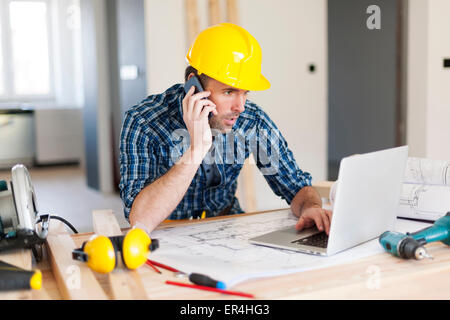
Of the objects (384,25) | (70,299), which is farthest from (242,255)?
(384,25)

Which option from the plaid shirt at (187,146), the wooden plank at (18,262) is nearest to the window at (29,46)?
the plaid shirt at (187,146)

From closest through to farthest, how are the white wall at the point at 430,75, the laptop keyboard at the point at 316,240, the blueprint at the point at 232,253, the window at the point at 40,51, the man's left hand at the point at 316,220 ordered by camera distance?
the blueprint at the point at 232,253 → the laptop keyboard at the point at 316,240 → the man's left hand at the point at 316,220 → the white wall at the point at 430,75 → the window at the point at 40,51

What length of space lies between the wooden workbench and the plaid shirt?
2.06ft

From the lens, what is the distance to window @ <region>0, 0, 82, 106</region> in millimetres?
7379

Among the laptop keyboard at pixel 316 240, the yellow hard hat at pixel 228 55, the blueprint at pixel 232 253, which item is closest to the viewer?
the blueprint at pixel 232 253

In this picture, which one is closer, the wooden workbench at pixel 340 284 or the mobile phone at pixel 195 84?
the wooden workbench at pixel 340 284

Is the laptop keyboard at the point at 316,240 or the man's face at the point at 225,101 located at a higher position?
the man's face at the point at 225,101

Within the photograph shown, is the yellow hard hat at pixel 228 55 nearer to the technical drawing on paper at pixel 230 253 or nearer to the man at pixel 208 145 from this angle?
the man at pixel 208 145

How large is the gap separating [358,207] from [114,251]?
0.53 metres

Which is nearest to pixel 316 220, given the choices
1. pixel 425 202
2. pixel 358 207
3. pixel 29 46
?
pixel 358 207

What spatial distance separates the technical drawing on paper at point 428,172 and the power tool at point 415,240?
0.27 m

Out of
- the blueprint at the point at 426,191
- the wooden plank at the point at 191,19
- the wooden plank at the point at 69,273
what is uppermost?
the wooden plank at the point at 191,19

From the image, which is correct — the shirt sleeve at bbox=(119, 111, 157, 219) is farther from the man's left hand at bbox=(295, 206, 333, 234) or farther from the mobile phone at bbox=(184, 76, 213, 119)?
the man's left hand at bbox=(295, 206, 333, 234)

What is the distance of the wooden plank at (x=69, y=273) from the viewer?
0.90m
